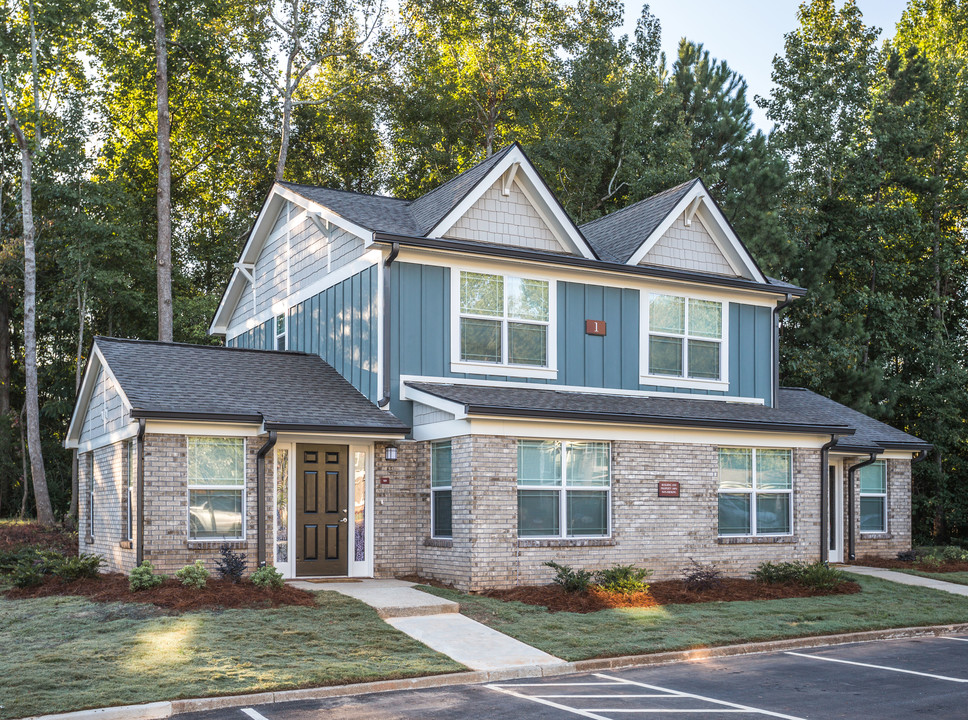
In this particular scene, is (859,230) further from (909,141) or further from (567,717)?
(567,717)

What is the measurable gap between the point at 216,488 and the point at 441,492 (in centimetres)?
373

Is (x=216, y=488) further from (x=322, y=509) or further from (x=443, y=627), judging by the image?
(x=443, y=627)

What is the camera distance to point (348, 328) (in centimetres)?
1920

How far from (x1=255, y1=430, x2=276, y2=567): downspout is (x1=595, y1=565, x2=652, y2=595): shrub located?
5485mm

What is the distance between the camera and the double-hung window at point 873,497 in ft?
75.0

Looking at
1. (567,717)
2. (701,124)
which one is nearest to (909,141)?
(701,124)

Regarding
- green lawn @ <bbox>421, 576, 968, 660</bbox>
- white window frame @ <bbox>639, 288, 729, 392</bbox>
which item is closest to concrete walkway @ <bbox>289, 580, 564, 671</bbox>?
green lawn @ <bbox>421, 576, 968, 660</bbox>

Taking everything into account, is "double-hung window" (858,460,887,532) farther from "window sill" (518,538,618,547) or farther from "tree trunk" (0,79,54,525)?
"tree trunk" (0,79,54,525)

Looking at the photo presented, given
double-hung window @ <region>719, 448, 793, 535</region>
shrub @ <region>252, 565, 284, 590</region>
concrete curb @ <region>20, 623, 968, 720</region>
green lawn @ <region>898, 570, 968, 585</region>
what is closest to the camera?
concrete curb @ <region>20, 623, 968, 720</region>

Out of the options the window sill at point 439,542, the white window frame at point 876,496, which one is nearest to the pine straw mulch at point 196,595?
the window sill at point 439,542

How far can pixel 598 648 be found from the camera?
12.0m

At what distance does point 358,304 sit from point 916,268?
2277 cm

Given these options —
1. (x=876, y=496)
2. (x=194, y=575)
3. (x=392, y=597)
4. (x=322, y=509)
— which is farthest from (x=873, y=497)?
(x=194, y=575)

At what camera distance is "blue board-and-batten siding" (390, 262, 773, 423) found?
58.3ft
